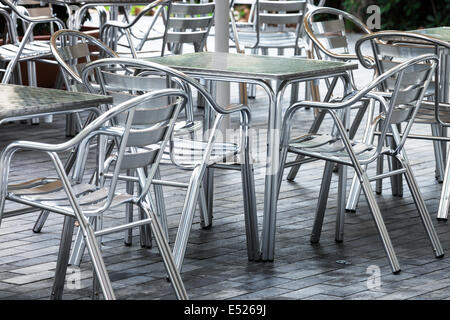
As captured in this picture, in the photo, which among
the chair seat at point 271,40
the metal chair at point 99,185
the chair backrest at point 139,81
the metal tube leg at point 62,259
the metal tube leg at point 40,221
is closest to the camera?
the metal chair at point 99,185

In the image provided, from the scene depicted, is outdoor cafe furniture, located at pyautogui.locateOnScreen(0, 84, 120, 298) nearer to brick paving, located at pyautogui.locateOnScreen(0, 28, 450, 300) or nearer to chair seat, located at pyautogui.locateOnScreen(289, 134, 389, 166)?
brick paving, located at pyautogui.locateOnScreen(0, 28, 450, 300)

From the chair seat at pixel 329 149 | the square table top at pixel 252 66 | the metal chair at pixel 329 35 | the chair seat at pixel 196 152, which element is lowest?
the chair seat at pixel 329 149

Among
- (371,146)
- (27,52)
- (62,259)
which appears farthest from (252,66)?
(27,52)

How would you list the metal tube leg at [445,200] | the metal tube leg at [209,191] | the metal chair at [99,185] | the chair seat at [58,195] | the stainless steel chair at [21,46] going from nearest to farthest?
the metal chair at [99,185] < the chair seat at [58,195] < the metal tube leg at [209,191] < the metal tube leg at [445,200] < the stainless steel chair at [21,46]

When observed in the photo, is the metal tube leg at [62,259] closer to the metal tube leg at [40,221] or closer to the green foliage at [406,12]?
the metal tube leg at [40,221]

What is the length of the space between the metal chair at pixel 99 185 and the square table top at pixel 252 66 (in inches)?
25.0

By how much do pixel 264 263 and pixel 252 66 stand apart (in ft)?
2.76

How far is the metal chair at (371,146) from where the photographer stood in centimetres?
392

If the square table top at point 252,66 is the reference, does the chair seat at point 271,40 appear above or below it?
below

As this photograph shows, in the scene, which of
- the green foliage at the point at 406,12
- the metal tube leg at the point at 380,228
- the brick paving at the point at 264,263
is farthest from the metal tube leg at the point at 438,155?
the green foliage at the point at 406,12

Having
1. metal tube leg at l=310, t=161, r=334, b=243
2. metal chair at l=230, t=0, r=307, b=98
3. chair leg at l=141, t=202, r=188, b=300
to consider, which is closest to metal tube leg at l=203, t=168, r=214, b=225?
metal tube leg at l=310, t=161, r=334, b=243

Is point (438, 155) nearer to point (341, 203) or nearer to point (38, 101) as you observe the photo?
point (341, 203)
